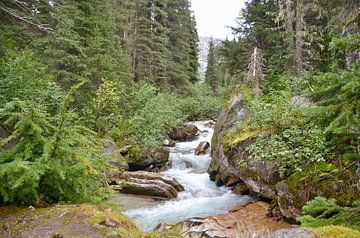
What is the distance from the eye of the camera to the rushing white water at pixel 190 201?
9.06 metres

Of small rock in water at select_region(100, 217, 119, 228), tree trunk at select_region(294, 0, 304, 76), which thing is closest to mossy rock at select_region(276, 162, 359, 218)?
small rock in water at select_region(100, 217, 119, 228)

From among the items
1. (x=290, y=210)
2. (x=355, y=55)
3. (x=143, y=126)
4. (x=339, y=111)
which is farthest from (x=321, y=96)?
(x=143, y=126)

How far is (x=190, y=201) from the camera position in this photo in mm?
10539

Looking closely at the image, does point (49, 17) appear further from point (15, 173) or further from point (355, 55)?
point (355, 55)

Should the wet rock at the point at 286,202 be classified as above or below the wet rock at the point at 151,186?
above

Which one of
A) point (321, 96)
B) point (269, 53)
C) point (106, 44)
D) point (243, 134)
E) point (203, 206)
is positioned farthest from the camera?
point (269, 53)

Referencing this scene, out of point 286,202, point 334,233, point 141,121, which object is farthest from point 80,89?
point 334,233

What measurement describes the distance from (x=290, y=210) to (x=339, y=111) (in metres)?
4.83

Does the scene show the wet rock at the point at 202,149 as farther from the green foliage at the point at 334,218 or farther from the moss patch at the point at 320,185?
the green foliage at the point at 334,218

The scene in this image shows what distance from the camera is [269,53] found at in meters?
A: 18.7

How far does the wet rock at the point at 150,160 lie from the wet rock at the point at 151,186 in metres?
2.14

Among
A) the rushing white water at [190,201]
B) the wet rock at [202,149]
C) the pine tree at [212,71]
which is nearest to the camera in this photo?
the rushing white water at [190,201]

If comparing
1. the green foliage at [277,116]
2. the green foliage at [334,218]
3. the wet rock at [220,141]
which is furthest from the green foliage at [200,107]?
the green foliage at [334,218]

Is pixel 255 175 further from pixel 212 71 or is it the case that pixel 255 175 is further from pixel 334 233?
pixel 212 71
